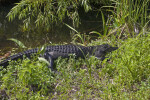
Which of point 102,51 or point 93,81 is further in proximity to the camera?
point 102,51

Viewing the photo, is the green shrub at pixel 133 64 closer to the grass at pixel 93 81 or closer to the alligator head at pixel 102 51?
the grass at pixel 93 81

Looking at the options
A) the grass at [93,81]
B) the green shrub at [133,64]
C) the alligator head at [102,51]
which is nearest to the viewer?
the grass at [93,81]

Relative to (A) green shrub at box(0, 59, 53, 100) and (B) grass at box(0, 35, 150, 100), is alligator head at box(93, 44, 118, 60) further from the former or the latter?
(A) green shrub at box(0, 59, 53, 100)

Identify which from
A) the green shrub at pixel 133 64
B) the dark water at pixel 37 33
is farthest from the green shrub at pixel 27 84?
the dark water at pixel 37 33

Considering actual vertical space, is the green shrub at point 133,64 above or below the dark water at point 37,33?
below

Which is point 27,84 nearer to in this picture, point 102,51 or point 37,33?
point 102,51

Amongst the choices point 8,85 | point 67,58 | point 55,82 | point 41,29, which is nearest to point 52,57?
point 67,58

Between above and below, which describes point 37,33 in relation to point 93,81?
above

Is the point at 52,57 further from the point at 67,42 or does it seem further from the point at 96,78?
the point at 67,42

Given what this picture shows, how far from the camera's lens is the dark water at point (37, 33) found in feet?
18.7

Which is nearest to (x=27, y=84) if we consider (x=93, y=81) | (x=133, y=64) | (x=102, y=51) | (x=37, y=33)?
(x=93, y=81)

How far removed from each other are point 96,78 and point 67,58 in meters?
0.91

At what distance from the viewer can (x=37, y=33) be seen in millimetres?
6492

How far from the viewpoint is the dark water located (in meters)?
5.71
